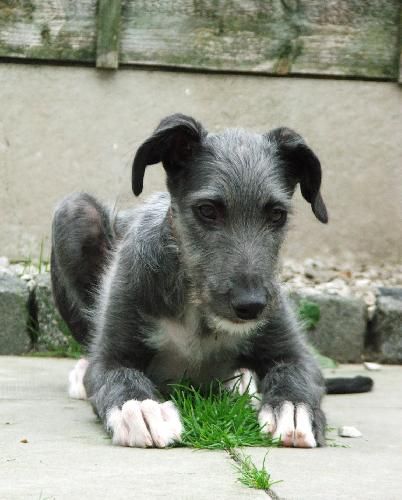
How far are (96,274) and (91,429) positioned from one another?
1587 millimetres

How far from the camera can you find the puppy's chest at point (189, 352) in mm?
4801

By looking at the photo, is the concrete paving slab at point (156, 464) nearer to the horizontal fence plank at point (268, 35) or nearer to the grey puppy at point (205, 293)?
the grey puppy at point (205, 293)

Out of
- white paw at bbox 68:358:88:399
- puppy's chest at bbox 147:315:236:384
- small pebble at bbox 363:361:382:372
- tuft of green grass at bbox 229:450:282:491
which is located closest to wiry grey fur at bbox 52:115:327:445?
puppy's chest at bbox 147:315:236:384

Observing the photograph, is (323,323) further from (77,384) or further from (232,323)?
(232,323)

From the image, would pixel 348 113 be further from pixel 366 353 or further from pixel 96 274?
pixel 96 274

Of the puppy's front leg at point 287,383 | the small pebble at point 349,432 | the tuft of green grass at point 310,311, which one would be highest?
the puppy's front leg at point 287,383

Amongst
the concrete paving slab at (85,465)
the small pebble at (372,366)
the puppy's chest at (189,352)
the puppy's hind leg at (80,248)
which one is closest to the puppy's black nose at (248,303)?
the concrete paving slab at (85,465)

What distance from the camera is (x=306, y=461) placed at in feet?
12.2

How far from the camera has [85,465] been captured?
11.4 ft

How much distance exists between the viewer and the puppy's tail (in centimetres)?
584

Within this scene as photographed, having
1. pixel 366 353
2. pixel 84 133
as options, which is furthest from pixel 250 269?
pixel 84 133

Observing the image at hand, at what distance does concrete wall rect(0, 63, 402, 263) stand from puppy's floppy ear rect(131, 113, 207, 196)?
3290 millimetres

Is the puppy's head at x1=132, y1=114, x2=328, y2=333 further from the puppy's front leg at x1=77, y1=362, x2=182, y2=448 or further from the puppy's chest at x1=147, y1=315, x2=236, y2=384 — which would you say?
the puppy's front leg at x1=77, y1=362, x2=182, y2=448

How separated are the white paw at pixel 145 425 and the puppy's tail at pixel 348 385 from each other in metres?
1.86
